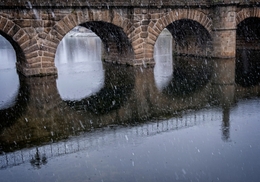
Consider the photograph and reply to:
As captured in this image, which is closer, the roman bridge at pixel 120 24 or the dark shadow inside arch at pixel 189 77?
the dark shadow inside arch at pixel 189 77

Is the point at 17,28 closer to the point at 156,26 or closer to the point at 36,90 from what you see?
the point at 36,90

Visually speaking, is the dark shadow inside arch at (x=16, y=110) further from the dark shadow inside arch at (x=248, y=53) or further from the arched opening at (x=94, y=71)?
the dark shadow inside arch at (x=248, y=53)

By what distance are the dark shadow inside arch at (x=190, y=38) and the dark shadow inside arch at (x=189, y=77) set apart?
1.07 m

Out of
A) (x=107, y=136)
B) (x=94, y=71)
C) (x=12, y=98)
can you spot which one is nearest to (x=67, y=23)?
(x=94, y=71)

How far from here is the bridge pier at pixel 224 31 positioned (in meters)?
18.8

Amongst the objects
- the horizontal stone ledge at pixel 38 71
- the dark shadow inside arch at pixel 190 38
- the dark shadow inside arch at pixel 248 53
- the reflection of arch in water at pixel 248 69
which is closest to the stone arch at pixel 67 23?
the horizontal stone ledge at pixel 38 71

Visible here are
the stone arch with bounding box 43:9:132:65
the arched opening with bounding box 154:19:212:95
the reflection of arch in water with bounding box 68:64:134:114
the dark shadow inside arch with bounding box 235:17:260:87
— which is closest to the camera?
the reflection of arch in water with bounding box 68:64:134:114

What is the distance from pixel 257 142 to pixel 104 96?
5.87 m

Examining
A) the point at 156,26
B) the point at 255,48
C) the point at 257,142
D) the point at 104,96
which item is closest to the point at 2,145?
the point at 104,96

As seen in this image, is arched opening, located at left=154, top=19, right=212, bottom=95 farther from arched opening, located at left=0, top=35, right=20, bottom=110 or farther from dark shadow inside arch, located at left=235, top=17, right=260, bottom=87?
arched opening, located at left=0, top=35, right=20, bottom=110

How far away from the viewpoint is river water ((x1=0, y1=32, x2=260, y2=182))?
20.2 feet

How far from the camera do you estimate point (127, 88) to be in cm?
1285

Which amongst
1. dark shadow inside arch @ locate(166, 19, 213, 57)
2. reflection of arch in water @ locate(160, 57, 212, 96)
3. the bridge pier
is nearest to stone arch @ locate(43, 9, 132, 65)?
reflection of arch in water @ locate(160, 57, 212, 96)

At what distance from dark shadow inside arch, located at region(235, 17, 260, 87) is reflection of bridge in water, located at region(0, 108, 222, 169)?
4.91 m
